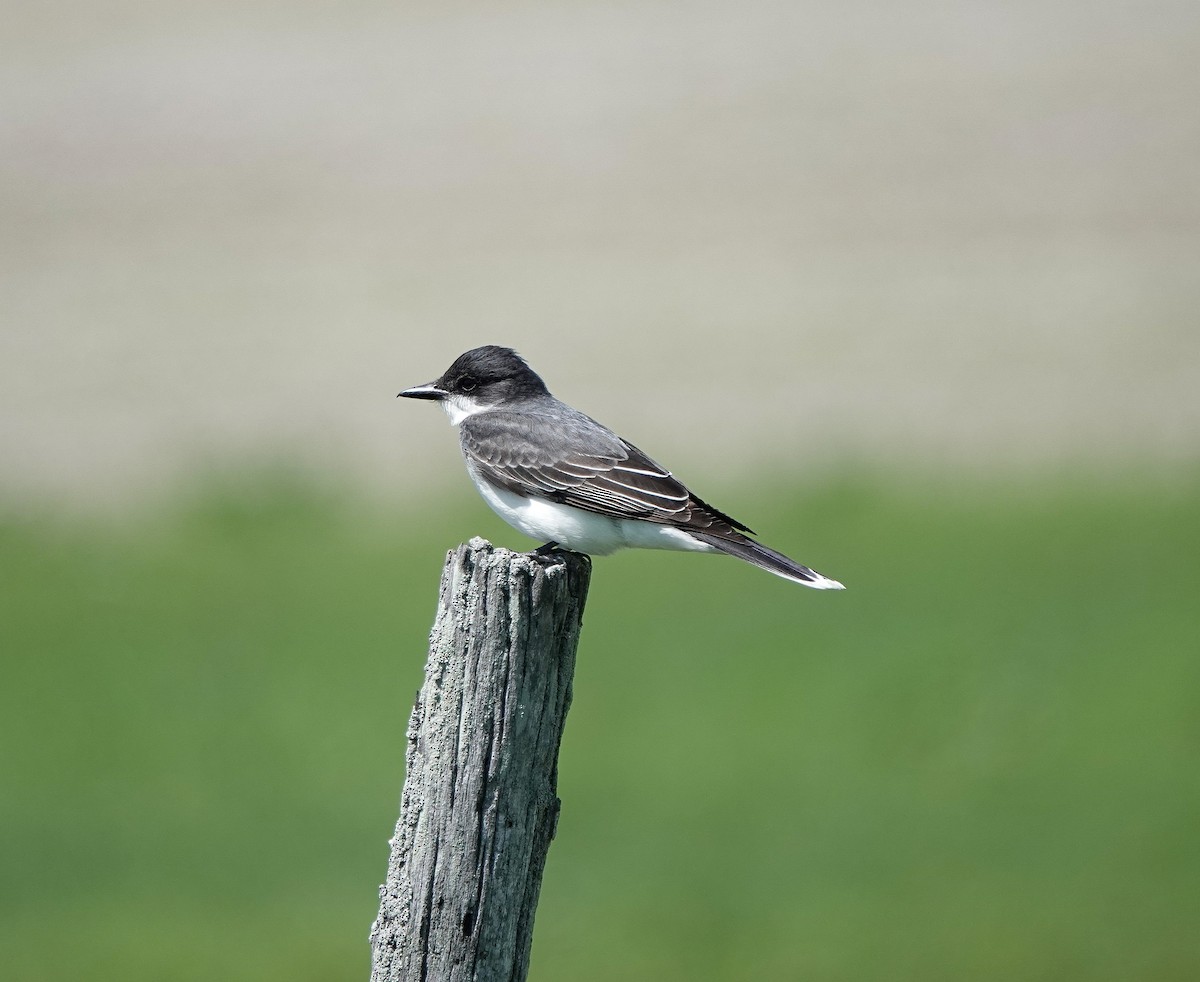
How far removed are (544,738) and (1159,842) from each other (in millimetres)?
8303

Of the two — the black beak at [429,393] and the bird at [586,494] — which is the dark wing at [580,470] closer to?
the bird at [586,494]

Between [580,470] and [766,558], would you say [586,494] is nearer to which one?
[580,470]

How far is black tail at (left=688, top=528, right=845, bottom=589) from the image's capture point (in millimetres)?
6566

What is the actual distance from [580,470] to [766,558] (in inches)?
39.9

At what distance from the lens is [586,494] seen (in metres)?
7.08

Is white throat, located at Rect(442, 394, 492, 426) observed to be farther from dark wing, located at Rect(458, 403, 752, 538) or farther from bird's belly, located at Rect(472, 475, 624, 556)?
bird's belly, located at Rect(472, 475, 624, 556)

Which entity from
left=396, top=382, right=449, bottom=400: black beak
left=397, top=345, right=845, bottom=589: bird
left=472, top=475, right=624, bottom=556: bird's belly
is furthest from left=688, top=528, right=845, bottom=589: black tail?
left=396, top=382, right=449, bottom=400: black beak

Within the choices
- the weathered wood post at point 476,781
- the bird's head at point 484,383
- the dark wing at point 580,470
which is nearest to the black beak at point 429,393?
the bird's head at point 484,383

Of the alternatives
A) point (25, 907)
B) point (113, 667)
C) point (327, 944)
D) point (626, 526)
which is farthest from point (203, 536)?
point (626, 526)

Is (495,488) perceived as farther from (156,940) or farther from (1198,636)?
(1198,636)

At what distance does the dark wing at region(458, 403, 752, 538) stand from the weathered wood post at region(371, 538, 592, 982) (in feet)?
6.75

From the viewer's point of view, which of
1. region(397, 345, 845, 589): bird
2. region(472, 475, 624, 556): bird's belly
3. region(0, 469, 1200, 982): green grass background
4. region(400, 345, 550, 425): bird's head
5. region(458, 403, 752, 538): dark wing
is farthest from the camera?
region(0, 469, 1200, 982): green grass background

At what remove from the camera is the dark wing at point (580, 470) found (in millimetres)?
→ 6965

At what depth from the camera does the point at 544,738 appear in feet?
16.2
